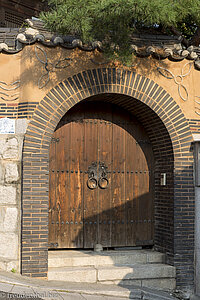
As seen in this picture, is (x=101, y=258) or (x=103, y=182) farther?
(x=103, y=182)

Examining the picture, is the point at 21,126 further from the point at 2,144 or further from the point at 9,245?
the point at 9,245

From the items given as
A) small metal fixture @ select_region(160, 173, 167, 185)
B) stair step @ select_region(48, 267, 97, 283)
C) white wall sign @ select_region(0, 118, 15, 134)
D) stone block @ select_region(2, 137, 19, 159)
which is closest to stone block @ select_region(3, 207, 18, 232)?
stone block @ select_region(2, 137, 19, 159)

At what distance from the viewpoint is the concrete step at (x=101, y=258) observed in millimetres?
6723

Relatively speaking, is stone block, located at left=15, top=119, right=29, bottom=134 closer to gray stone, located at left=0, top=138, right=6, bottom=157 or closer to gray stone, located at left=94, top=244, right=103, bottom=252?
gray stone, located at left=0, top=138, right=6, bottom=157

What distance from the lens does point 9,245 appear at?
629 cm

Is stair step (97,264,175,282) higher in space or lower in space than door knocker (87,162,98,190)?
lower

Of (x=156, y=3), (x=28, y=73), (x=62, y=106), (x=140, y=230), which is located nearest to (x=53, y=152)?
(x=62, y=106)

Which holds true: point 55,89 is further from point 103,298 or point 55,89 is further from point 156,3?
point 103,298

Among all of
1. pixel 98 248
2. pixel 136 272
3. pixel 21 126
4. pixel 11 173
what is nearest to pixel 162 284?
pixel 136 272

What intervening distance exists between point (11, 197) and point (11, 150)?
2.36ft

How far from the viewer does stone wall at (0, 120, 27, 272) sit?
6.28 m

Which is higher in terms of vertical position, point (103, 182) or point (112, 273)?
point (103, 182)

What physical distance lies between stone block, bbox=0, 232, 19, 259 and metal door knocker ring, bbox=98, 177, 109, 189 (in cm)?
177

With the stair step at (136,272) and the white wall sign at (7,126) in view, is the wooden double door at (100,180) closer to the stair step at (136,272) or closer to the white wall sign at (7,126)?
the stair step at (136,272)
